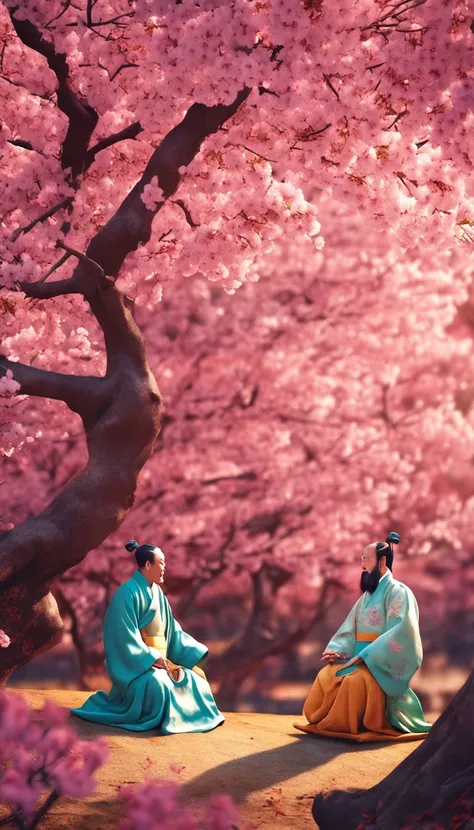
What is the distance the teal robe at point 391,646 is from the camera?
781 centimetres

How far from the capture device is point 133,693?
757 cm

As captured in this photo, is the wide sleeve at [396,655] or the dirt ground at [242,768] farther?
the wide sleeve at [396,655]

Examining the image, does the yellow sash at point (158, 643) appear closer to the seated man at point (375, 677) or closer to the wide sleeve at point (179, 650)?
the wide sleeve at point (179, 650)

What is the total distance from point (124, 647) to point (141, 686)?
0.33 metres

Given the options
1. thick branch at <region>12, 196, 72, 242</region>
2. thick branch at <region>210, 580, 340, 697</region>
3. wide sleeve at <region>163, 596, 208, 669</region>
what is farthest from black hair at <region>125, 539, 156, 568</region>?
thick branch at <region>210, 580, 340, 697</region>

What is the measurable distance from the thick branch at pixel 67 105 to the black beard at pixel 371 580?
4.02 meters

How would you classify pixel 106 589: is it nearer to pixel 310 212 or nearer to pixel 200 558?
pixel 200 558

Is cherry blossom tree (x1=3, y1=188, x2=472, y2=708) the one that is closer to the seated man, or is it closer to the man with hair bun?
the man with hair bun

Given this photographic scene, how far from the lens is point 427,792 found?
514 centimetres

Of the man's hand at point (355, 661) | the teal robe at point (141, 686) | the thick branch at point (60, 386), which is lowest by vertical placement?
the teal robe at point (141, 686)

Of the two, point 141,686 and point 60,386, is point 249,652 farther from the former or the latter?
point 60,386

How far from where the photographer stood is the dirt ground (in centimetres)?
584

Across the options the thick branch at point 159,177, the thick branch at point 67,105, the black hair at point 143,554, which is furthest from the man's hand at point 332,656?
the thick branch at point 67,105

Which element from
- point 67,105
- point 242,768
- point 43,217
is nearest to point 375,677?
point 242,768
